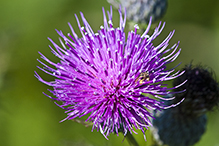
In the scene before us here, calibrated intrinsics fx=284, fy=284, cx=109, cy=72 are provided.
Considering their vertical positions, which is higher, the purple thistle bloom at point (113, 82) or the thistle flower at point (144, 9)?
the thistle flower at point (144, 9)

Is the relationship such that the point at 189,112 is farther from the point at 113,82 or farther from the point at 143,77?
the point at 113,82

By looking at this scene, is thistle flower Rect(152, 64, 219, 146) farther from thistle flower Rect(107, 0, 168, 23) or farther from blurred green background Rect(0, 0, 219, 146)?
blurred green background Rect(0, 0, 219, 146)

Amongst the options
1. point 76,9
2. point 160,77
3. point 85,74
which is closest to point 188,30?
point 76,9

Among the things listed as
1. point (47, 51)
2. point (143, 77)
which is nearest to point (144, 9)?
point (143, 77)

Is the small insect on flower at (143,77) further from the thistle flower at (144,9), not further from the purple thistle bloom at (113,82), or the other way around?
the thistle flower at (144,9)

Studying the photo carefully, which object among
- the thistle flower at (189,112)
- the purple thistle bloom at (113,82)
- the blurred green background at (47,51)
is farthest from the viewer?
the blurred green background at (47,51)

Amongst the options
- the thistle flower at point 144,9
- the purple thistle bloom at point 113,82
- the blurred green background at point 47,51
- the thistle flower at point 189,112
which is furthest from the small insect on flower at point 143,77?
the blurred green background at point 47,51

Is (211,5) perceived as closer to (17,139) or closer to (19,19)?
(19,19)
